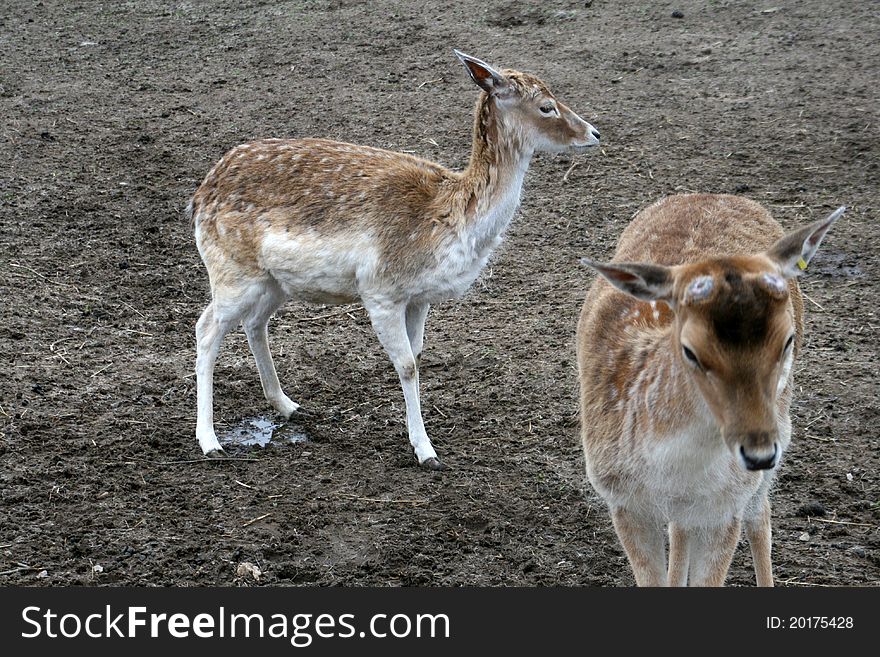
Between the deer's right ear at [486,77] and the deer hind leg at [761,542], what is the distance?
2.61 m

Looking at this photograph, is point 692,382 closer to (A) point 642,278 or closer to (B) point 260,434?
(A) point 642,278

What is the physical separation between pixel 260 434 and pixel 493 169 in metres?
1.84

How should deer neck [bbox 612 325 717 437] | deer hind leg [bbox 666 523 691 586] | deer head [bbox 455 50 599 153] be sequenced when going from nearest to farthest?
1. deer neck [bbox 612 325 717 437]
2. deer hind leg [bbox 666 523 691 586]
3. deer head [bbox 455 50 599 153]

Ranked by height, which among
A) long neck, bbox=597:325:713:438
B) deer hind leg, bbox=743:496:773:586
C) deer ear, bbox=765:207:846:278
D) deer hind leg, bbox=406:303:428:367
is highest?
deer ear, bbox=765:207:846:278

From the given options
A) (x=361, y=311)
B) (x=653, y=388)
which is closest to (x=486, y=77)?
(x=361, y=311)

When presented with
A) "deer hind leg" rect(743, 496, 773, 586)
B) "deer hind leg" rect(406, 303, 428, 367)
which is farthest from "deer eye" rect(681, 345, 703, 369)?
"deer hind leg" rect(406, 303, 428, 367)

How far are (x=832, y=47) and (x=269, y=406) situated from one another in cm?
780

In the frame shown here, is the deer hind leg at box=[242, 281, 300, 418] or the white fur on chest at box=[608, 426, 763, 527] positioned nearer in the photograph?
the white fur on chest at box=[608, 426, 763, 527]

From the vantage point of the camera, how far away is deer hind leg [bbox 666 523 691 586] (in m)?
4.18

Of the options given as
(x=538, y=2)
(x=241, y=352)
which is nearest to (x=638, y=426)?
(x=241, y=352)

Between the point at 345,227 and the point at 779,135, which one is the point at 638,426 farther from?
the point at 779,135

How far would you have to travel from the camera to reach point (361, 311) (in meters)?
7.48

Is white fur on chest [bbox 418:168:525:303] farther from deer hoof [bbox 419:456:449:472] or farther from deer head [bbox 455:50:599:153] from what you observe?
deer hoof [bbox 419:456:449:472]

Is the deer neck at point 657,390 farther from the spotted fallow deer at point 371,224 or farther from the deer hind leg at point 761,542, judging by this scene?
the spotted fallow deer at point 371,224
